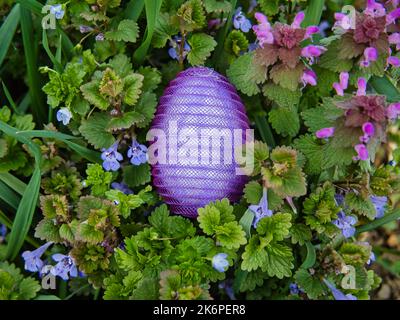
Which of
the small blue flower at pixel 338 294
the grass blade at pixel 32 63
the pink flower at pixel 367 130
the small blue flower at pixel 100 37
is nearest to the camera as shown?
the pink flower at pixel 367 130

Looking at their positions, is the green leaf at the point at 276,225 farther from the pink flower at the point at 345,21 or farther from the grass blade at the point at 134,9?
the grass blade at the point at 134,9

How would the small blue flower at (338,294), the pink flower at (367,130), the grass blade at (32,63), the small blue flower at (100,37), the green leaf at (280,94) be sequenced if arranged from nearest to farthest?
1. the pink flower at (367,130)
2. the green leaf at (280,94)
3. the small blue flower at (338,294)
4. the small blue flower at (100,37)
5. the grass blade at (32,63)

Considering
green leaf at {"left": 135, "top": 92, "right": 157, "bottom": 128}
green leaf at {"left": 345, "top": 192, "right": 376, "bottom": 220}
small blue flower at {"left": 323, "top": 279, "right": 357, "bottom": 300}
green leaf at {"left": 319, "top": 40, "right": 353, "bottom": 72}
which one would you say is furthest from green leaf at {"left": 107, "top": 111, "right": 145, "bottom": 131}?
small blue flower at {"left": 323, "top": 279, "right": 357, "bottom": 300}

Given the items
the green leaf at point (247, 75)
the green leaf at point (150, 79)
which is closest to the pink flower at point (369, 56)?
the green leaf at point (247, 75)

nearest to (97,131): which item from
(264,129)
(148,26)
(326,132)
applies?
(148,26)

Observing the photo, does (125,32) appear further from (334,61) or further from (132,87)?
(334,61)
